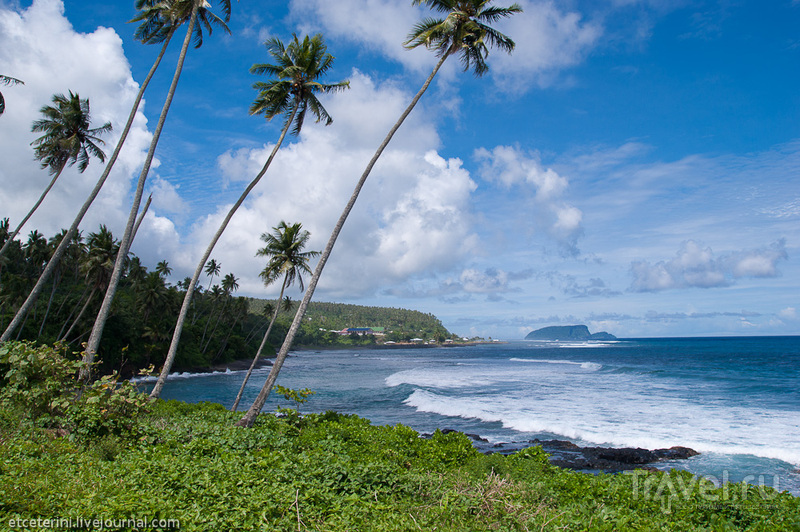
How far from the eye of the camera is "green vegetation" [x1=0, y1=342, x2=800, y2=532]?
4129mm

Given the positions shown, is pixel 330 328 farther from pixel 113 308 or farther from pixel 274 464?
pixel 274 464

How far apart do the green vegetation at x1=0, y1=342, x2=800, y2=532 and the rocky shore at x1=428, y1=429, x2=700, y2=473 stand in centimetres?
716

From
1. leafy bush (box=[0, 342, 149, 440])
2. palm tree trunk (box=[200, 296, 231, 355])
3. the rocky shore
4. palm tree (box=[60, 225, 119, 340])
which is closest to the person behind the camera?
leafy bush (box=[0, 342, 149, 440])

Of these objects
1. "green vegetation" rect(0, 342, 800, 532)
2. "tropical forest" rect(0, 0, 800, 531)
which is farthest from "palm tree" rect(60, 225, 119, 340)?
"green vegetation" rect(0, 342, 800, 532)

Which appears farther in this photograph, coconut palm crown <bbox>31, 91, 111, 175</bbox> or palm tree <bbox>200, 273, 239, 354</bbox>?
palm tree <bbox>200, 273, 239, 354</bbox>

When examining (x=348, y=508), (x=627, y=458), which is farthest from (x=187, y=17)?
(x=627, y=458)

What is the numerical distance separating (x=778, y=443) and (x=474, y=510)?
15903mm

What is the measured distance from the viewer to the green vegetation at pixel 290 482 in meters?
4.13

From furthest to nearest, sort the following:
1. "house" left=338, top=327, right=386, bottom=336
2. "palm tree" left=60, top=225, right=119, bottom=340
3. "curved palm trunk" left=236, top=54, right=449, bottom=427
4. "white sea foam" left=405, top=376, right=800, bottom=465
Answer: "house" left=338, top=327, right=386, bottom=336 → "palm tree" left=60, top=225, right=119, bottom=340 → "white sea foam" left=405, top=376, right=800, bottom=465 → "curved palm trunk" left=236, top=54, right=449, bottom=427

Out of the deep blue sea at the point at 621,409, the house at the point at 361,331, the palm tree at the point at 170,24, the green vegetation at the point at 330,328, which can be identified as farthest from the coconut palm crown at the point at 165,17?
the house at the point at 361,331

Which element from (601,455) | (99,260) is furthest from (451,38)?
(99,260)

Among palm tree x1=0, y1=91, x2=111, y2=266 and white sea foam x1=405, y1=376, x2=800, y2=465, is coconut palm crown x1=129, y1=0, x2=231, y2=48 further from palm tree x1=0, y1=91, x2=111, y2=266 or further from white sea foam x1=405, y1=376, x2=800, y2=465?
white sea foam x1=405, y1=376, x2=800, y2=465

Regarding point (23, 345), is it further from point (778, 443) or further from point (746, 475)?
point (778, 443)

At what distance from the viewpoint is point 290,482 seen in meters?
5.14
